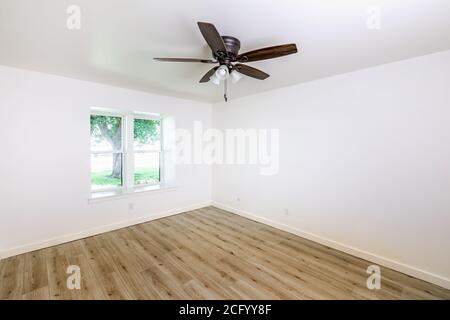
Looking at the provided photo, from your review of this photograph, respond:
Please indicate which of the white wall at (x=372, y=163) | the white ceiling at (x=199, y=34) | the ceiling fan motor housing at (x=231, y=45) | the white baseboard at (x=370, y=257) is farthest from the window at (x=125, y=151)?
the ceiling fan motor housing at (x=231, y=45)

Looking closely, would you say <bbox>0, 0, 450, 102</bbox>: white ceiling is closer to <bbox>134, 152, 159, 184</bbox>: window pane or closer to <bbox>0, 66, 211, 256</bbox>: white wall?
<bbox>0, 66, 211, 256</bbox>: white wall

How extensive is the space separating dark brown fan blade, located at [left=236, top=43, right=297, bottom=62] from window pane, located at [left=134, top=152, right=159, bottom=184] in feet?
9.62

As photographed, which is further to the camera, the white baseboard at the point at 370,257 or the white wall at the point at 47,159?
the white wall at the point at 47,159

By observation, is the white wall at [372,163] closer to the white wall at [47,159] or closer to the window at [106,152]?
the window at [106,152]

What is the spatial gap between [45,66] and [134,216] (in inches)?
98.1

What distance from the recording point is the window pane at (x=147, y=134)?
395 centimetres

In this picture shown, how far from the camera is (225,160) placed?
4.41m

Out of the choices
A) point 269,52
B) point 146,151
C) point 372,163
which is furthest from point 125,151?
point 372,163

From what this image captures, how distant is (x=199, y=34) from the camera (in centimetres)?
178

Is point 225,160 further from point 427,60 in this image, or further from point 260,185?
point 427,60

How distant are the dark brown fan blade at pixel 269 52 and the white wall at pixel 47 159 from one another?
98.9 inches

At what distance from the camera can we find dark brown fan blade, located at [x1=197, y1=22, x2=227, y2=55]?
134cm

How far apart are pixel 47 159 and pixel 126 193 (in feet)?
3.89
